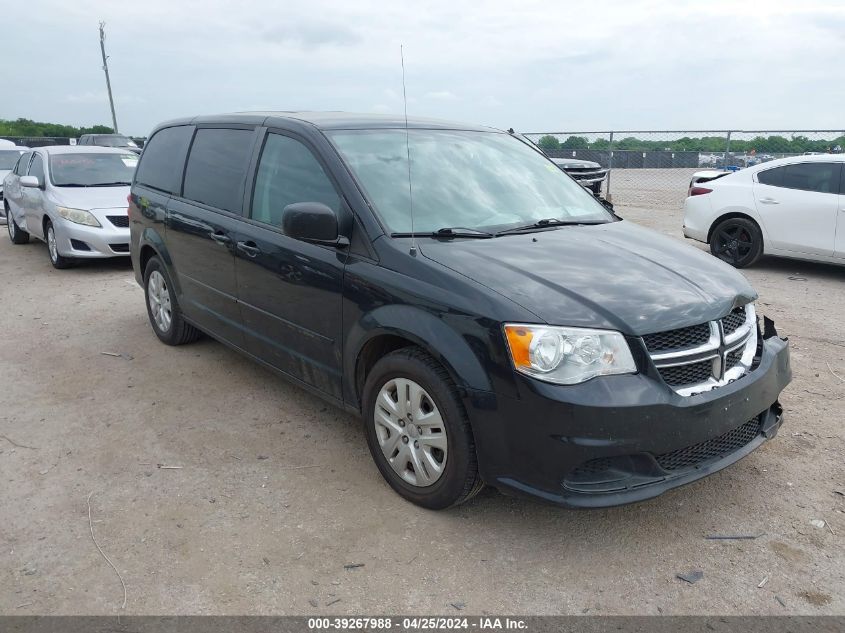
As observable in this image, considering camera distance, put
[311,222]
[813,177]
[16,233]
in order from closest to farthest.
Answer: [311,222] < [813,177] < [16,233]

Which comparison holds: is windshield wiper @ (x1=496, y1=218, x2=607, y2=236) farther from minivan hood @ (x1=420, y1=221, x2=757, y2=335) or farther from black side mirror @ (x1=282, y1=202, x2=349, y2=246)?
black side mirror @ (x1=282, y1=202, x2=349, y2=246)

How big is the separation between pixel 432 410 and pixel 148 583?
1.35 m

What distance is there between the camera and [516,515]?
3.31m

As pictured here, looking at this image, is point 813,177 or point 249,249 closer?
point 249,249

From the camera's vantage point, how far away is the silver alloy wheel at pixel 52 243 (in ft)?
30.3

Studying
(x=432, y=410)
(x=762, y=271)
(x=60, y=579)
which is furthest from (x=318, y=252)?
(x=762, y=271)

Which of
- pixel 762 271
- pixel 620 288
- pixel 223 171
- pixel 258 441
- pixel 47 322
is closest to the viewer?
pixel 620 288

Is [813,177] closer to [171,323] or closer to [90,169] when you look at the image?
[171,323]

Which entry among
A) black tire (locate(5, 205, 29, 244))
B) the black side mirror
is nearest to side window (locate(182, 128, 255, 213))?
the black side mirror

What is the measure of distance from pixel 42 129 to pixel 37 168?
4534 cm

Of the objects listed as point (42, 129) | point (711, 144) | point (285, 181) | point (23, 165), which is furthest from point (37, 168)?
point (42, 129)

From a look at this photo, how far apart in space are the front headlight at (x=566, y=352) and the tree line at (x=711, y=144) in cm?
1347

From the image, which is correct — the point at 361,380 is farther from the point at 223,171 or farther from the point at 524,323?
the point at 223,171

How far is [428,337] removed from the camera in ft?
9.98
